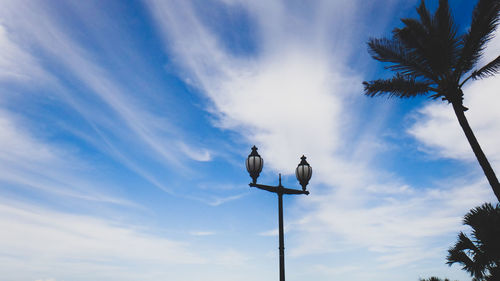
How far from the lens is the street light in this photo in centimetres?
780

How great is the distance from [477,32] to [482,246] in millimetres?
7294

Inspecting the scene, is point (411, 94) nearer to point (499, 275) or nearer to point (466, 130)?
point (466, 130)

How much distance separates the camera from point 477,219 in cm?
1119

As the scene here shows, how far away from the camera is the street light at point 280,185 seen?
25.6 ft

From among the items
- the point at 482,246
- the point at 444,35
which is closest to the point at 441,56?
the point at 444,35

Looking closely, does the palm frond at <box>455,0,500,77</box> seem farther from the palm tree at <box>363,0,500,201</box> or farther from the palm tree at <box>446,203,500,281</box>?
the palm tree at <box>446,203,500,281</box>

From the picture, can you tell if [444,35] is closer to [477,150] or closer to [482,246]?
[477,150]

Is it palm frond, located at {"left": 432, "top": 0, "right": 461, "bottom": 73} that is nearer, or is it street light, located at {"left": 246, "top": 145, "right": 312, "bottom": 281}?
street light, located at {"left": 246, "top": 145, "right": 312, "bottom": 281}

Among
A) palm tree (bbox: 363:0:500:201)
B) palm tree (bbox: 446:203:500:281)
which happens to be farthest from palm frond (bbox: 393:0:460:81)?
palm tree (bbox: 446:203:500:281)

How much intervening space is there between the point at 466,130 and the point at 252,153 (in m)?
7.97

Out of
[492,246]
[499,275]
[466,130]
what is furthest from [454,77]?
[499,275]

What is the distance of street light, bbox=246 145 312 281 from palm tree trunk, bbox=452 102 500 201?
637cm

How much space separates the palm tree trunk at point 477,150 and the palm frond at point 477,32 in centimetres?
154

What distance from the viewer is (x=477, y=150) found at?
1092cm
